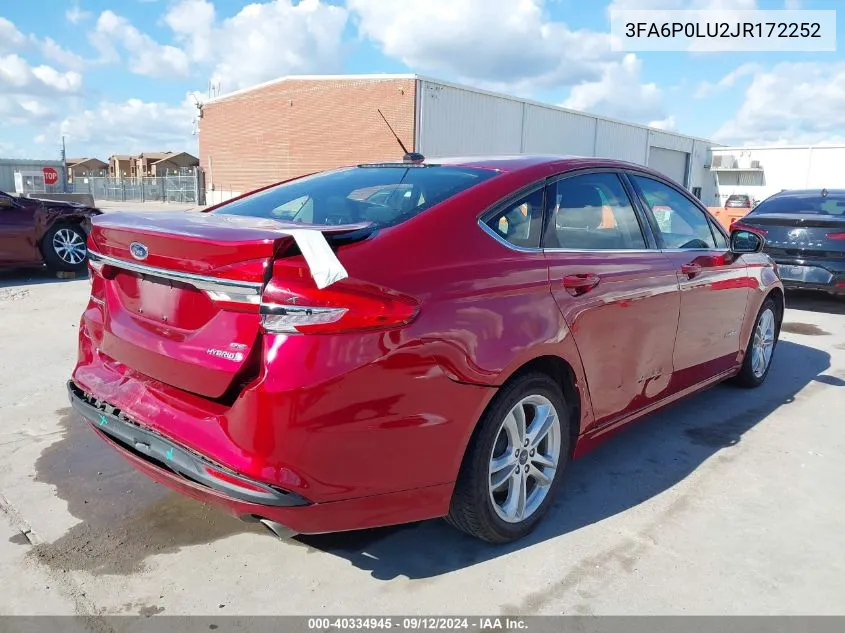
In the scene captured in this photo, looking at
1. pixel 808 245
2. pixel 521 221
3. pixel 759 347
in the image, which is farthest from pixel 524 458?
pixel 808 245

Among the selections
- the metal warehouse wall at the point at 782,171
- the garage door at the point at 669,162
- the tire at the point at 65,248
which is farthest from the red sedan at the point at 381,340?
the metal warehouse wall at the point at 782,171

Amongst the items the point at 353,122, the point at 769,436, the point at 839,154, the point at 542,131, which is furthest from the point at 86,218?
the point at 839,154

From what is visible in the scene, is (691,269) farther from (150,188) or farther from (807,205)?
(150,188)

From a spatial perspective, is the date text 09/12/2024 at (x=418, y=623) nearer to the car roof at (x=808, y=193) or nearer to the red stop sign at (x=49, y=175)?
the car roof at (x=808, y=193)

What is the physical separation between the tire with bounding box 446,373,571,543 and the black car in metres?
5.97

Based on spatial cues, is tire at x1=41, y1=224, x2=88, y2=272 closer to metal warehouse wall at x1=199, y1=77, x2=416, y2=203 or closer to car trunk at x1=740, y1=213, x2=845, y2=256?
car trunk at x1=740, y1=213, x2=845, y2=256

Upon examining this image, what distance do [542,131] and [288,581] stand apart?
34.9 metres

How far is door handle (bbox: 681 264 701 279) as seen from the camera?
12.2ft

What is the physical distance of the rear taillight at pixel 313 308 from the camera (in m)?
2.05

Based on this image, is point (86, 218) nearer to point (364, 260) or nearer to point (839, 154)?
point (364, 260)

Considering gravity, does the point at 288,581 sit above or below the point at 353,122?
below

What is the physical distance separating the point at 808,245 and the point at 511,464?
681 centimetres

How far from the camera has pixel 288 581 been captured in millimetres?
2547

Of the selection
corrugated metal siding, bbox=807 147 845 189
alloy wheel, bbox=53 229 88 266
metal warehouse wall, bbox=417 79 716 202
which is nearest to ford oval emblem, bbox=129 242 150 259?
alloy wheel, bbox=53 229 88 266
